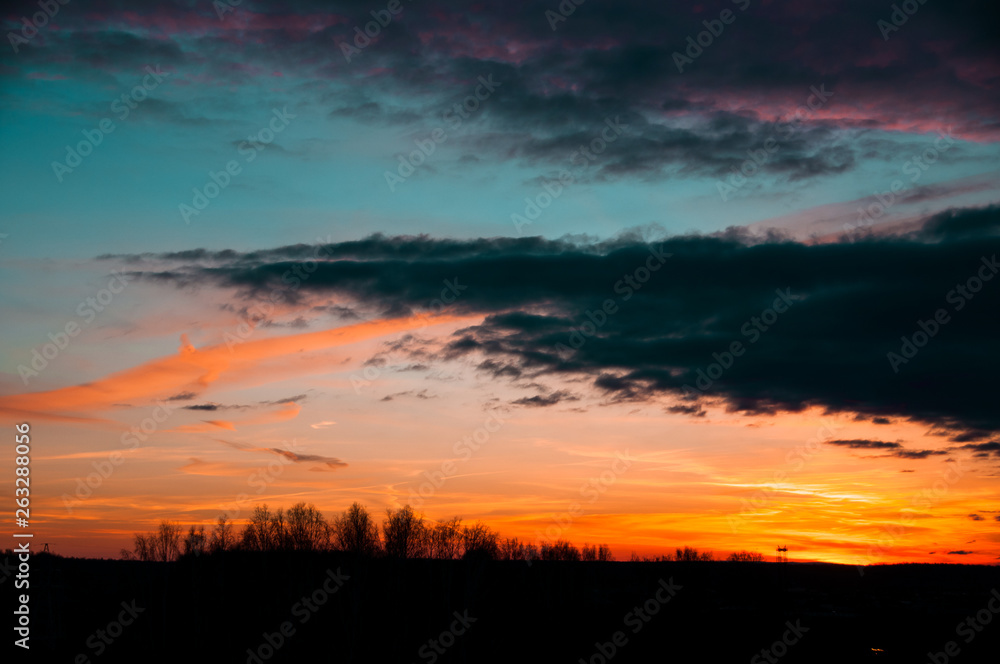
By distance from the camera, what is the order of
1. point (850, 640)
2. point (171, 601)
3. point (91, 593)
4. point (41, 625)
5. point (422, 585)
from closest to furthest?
point (41, 625), point (850, 640), point (171, 601), point (422, 585), point (91, 593)

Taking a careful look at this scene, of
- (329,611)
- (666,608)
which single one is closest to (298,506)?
(329,611)

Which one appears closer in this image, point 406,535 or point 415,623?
point 415,623

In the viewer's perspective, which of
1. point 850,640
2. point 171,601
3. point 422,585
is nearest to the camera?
point 850,640

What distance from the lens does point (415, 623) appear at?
101188 mm

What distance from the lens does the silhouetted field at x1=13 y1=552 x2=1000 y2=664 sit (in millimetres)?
86625

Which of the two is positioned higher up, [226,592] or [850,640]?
[226,592]

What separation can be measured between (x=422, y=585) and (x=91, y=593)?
6199cm

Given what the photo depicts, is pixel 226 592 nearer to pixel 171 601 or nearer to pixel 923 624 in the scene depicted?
pixel 171 601

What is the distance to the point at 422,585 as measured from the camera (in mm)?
131250

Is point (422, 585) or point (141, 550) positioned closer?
point (422, 585)

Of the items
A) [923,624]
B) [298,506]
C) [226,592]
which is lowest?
[923,624]

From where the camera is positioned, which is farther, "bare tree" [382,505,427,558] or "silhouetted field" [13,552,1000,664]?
"bare tree" [382,505,427,558]

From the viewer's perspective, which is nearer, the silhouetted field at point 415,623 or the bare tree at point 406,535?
the silhouetted field at point 415,623

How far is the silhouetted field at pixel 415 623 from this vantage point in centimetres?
8662
